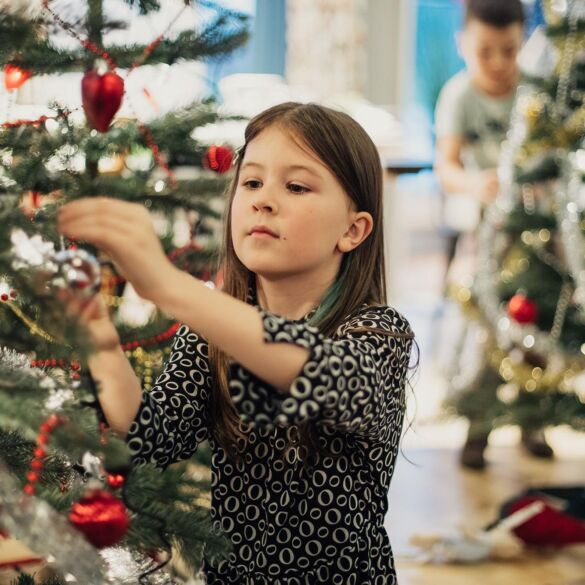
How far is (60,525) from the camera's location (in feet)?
2.71

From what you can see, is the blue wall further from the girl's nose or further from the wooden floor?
the girl's nose

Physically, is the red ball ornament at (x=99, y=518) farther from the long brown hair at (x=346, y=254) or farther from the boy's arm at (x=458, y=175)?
the boy's arm at (x=458, y=175)

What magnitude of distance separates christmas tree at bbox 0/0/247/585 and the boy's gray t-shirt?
2325mm

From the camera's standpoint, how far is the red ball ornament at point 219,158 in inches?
67.2

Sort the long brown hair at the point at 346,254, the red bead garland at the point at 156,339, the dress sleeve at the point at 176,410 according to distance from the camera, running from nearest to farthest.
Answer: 1. the dress sleeve at the point at 176,410
2. the long brown hair at the point at 346,254
3. the red bead garland at the point at 156,339

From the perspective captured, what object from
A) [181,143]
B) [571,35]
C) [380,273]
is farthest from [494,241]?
[380,273]

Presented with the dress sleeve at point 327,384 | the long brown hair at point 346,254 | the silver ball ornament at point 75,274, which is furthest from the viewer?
the long brown hair at point 346,254

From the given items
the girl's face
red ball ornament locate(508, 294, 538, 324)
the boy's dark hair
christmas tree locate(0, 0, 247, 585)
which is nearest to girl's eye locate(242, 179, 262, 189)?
the girl's face

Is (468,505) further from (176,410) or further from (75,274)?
(75,274)

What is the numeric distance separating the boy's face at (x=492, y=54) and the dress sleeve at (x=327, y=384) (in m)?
2.65

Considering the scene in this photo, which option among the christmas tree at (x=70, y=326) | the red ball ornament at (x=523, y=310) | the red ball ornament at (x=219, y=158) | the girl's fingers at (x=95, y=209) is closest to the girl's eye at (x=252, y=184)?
the christmas tree at (x=70, y=326)

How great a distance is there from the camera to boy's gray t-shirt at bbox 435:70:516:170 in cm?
371

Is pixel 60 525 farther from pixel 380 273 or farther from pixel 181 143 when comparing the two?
pixel 181 143

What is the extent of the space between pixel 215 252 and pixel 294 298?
0.71 m
